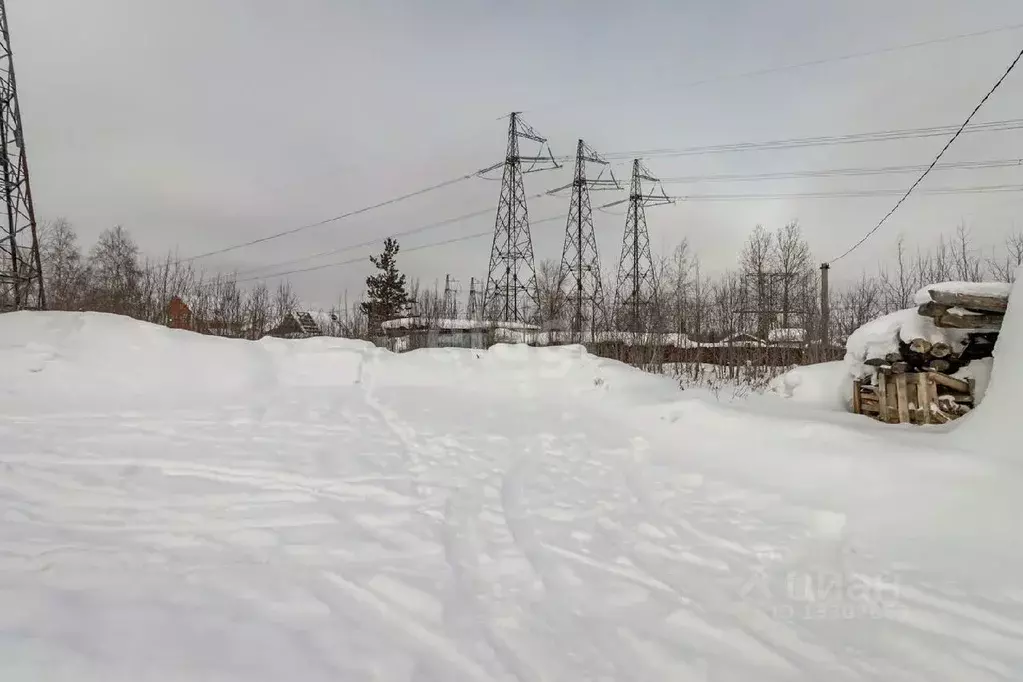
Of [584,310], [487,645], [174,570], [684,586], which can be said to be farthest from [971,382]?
[584,310]

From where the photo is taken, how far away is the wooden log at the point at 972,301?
540cm

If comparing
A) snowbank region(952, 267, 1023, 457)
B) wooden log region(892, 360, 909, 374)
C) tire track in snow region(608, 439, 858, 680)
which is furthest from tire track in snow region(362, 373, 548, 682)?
wooden log region(892, 360, 909, 374)

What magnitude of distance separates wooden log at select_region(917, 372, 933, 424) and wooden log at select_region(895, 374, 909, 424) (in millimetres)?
117

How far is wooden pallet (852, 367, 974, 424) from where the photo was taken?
18.4ft

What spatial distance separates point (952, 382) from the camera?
5.57m

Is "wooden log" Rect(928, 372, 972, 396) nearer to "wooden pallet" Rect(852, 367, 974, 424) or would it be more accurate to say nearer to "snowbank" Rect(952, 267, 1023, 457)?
"wooden pallet" Rect(852, 367, 974, 424)

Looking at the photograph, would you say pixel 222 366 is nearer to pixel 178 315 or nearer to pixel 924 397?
pixel 178 315

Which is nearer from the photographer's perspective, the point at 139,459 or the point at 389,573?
the point at 389,573

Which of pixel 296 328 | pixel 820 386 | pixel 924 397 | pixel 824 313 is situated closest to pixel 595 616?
pixel 924 397

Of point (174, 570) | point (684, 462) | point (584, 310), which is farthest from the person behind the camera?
point (584, 310)

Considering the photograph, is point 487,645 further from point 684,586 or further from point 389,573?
point 684,586

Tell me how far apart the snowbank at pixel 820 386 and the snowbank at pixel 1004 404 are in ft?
7.79

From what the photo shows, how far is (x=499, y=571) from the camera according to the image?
305 centimetres

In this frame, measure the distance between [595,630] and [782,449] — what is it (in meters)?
3.42
